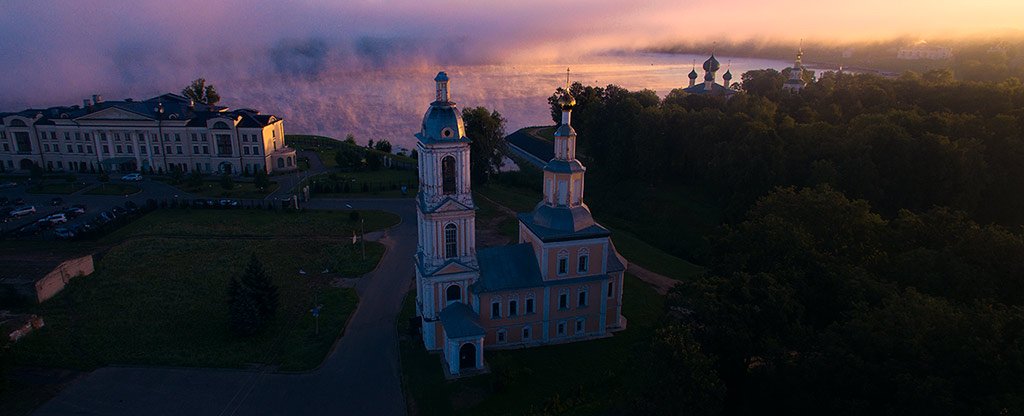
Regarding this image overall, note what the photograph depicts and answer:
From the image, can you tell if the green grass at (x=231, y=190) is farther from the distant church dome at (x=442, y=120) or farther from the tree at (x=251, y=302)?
the distant church dome at (x=442, y=120)

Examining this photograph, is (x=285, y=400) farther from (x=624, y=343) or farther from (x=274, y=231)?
(x=274, y=231)

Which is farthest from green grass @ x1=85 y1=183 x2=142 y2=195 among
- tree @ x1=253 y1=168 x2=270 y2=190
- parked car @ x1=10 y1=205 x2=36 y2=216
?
tree @ x1=253 y1=168 x2=270 y2=190

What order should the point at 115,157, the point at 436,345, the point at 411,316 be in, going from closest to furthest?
1. the point at 436,345
2. the point at 411,316
3. the point at 115,157

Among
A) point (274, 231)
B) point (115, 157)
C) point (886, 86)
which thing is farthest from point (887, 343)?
point (115, 157)

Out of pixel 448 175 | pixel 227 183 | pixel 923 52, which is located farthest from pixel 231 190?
pixel 923 52

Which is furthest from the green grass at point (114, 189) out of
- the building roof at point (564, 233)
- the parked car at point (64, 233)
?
the building roof at point (564, 233)

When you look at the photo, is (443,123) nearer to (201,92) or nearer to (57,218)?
(57,218)
